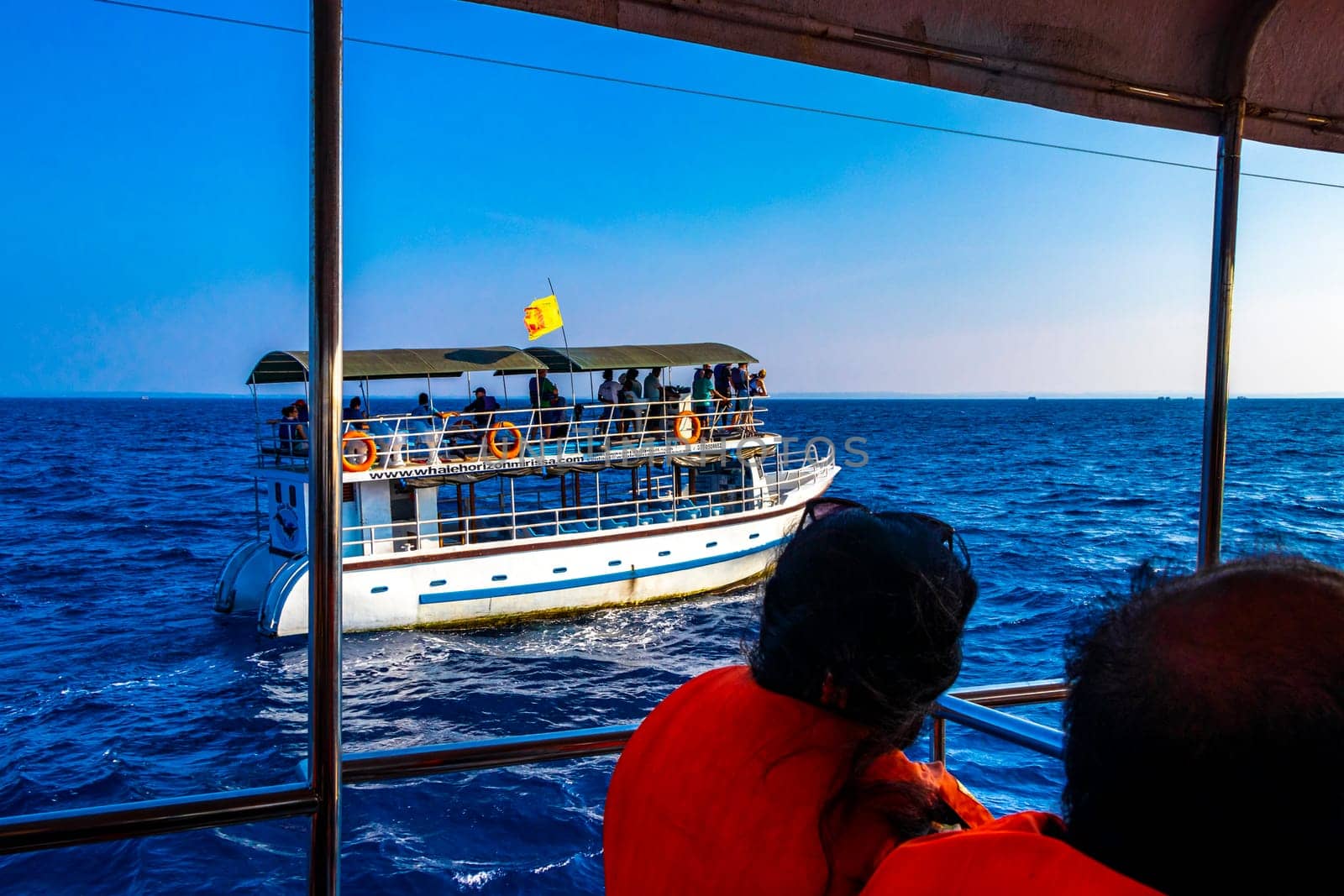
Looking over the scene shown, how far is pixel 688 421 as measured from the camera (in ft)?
66.0

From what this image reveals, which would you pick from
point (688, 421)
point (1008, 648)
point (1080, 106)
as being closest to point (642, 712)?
point (1008, 648)

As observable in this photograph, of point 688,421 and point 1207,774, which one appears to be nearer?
point 1207,774

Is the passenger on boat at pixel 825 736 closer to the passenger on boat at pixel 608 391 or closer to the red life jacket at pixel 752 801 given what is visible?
the red life jacket at pixel 752 801

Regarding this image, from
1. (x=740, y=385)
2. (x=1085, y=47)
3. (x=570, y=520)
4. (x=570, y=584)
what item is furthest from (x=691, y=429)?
(x=1085, y=47)

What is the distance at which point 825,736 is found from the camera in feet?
2.86

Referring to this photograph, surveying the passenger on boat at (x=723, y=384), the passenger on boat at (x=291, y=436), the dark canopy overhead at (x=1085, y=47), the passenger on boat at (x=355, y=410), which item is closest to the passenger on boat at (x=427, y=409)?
the passenger on boat at (x=355, y=410)

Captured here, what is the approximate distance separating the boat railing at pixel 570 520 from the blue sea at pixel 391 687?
6.04 feet

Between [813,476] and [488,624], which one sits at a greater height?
[813,476]

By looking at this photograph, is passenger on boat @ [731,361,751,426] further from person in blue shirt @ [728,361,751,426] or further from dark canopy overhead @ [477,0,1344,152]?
dark canopy overhead @ [477,0,1344,152]

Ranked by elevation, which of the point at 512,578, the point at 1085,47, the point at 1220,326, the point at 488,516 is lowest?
the point at 512,578

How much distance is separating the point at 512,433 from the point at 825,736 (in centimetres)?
1755

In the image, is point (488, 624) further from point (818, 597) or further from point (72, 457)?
point (72, 457)

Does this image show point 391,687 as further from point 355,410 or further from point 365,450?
point 355,410

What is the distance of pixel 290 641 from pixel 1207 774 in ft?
59.3
